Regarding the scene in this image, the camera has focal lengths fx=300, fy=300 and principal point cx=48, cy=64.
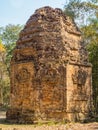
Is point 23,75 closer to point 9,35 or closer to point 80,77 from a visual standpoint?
point 80,77

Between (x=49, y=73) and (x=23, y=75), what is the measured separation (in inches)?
55.9

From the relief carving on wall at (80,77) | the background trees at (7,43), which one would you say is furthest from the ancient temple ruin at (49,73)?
the background trees at (7,43)

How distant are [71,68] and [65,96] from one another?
155 cm

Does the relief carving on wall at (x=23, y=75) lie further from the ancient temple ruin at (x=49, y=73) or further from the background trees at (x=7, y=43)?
the background trees at (x=7, y=43)

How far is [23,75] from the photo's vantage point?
1499cm

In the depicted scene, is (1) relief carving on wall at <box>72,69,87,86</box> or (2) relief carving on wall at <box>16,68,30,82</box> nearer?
(2) relief carving on wall at <box>16,68,30,82</box>

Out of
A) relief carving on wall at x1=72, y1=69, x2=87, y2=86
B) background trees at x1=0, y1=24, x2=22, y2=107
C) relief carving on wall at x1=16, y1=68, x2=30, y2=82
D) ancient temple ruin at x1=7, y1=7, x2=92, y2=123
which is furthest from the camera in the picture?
background trees at x1=0, y1=24, x2=22, y2=107

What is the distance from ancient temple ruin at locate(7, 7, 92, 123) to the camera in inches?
560

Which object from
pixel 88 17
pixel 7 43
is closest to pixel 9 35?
pixel 7 43

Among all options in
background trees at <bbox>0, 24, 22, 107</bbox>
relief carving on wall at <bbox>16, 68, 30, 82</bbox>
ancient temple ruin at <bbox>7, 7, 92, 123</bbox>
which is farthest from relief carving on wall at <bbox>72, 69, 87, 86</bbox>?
background trees at <bbox>0, 24, 22, 107</bbox>

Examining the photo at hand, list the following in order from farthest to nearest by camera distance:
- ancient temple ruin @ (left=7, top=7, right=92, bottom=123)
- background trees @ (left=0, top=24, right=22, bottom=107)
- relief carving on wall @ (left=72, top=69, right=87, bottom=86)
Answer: background trees @ (left=0, top=24, right=22, bottom=107)
relief carving on wall @ (left=72, top=69, right=87, bottom=86)
ancient temple ruin @ (left=7, top=7, right=92, bottom=123)

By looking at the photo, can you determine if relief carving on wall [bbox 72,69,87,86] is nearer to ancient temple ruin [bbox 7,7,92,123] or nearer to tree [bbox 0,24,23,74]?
ancient temple ruin [bbox 7,7,92,123]

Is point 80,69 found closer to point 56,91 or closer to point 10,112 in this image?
point 56,91

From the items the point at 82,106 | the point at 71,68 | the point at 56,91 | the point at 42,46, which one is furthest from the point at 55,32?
the point at 82,106
